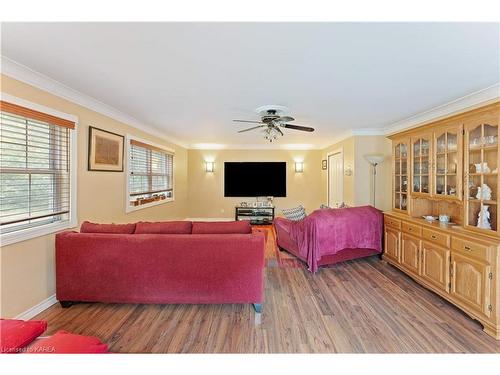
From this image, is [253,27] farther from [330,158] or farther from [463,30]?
[330,158]

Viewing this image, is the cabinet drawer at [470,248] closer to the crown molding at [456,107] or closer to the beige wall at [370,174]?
the crown molding at [456,107]

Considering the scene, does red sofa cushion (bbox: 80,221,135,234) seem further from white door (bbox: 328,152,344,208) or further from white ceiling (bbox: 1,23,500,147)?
white door (bbox: 328,152,344,208)

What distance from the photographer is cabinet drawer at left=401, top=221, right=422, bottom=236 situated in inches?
130

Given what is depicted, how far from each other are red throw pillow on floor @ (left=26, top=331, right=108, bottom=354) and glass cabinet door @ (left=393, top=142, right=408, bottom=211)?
170 inches

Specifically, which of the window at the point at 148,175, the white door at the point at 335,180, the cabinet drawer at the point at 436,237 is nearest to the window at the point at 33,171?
the window at the point at 148,175

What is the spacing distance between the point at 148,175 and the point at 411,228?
16.2ft

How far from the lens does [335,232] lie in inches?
150

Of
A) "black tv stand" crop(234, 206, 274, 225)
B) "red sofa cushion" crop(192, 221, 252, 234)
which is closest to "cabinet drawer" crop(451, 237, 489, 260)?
"red sofa cushion" crop(192, 221, 252, 234)

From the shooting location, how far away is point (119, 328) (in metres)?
2.31

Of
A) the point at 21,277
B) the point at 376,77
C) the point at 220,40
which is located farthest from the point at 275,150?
the point at 21,277

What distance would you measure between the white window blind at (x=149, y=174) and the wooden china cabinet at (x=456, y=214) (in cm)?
465

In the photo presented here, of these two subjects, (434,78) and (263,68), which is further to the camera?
(434,78)

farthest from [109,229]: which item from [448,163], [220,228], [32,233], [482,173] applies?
[448,163]
